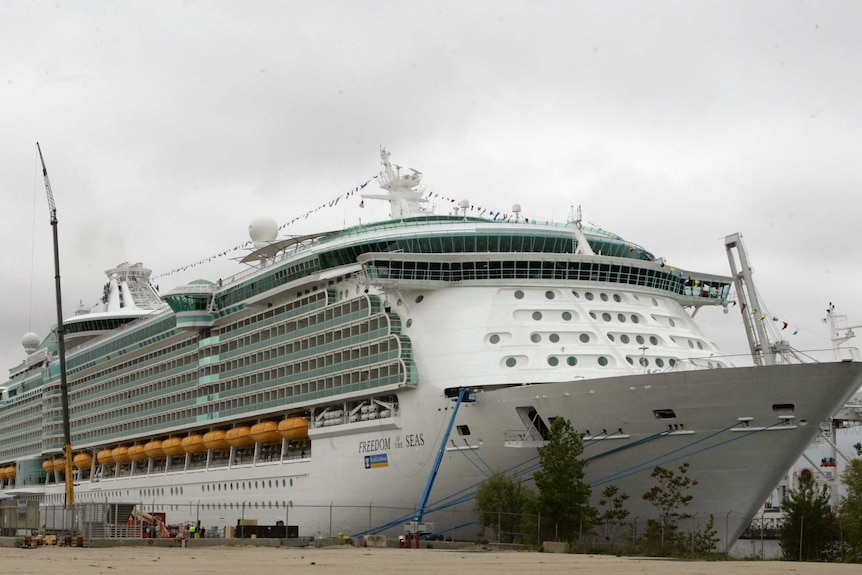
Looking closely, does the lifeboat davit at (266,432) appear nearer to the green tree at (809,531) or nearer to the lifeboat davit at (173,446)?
the lifeboat davit at (173,446)

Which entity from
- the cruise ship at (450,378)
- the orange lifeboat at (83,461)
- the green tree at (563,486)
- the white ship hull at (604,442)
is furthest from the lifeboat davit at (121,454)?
the green tree at (563,486)

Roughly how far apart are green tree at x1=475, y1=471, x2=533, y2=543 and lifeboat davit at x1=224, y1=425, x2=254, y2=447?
57.5ft

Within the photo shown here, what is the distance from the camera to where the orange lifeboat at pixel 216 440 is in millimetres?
50947

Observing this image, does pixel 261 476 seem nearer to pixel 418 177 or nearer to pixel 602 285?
pixel 418 177

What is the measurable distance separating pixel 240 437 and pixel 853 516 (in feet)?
91.5

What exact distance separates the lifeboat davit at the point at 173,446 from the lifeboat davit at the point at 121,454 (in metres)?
6.35

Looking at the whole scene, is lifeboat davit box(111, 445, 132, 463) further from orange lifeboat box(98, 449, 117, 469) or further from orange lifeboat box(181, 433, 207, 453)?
orange lifeboat box(181, 433, 207, 453)

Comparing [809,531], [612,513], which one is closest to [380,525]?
[612,513]

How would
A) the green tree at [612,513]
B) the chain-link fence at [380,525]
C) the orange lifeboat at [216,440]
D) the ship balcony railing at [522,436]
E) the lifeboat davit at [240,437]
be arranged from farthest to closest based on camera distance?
1. the orange lifeboat at [216,440]
2. the lifeboat davit at [240,437]
3. the ship balcony railing at [522,436]
4. the green tree at [612,513]
5. the chain-link fence at [380,525]

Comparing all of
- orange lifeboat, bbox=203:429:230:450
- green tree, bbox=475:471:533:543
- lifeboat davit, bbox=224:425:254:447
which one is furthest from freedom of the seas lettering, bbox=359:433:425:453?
orange lifeboat, bbox=203:429:230:450

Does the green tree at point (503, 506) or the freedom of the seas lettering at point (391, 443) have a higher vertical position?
the freedom of the seas lettering at point (391, 443)

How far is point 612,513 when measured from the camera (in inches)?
1278

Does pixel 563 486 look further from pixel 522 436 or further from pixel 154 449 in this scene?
pixel 154 449

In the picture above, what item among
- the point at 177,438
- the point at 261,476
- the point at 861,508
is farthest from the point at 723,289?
the point at 177,438
